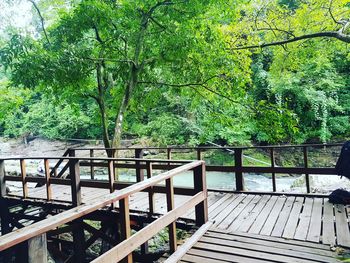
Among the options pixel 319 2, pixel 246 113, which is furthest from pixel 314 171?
pixel 319 2

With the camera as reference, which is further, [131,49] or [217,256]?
Answer: [131,49]

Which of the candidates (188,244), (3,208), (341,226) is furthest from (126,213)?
(3,208)

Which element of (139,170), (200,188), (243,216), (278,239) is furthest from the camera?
(139,170)

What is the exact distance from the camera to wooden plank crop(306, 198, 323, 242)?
3608mm

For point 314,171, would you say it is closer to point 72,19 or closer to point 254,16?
point 254,16

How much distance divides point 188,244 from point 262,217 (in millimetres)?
1602

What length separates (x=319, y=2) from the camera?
26.0ft

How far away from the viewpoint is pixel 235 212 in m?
4.80

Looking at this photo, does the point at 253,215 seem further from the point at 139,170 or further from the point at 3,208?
the point at 3,208

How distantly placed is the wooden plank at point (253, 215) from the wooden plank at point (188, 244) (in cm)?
41

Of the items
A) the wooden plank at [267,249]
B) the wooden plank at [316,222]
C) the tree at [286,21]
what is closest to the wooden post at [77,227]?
the wooden plank at [267,249]

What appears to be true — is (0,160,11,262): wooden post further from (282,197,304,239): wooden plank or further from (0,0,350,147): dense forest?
(282,197,304,239): wooden plank

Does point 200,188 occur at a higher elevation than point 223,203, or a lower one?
higher

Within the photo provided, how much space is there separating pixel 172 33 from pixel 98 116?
550 centimetres
